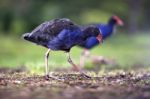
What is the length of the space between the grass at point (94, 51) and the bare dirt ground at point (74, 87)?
7122 mm

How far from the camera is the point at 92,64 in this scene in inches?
739

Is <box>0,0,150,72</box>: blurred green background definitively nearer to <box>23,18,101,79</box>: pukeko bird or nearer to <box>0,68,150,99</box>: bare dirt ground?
<box>23,18,101,79</box>: pukeko bird

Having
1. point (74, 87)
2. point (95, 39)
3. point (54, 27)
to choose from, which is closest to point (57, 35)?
point (54, 27)

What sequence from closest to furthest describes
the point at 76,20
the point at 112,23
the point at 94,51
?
the point at 112,23 < the point at 94,51 < the point at 76,20

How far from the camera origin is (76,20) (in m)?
35.0

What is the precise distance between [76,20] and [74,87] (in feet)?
80.9

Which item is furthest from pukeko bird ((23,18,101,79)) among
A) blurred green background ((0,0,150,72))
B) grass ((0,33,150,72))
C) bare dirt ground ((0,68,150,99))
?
blurred green background ((0,0,150,72))

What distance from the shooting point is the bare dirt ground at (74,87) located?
945 centimetres

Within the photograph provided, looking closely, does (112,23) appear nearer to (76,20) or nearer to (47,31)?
(47,31)

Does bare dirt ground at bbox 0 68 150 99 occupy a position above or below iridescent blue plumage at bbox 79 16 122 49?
below

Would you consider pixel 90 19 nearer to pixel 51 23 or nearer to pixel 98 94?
pixel 51 23

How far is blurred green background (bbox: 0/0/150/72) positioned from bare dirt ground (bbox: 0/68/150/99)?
10823mm

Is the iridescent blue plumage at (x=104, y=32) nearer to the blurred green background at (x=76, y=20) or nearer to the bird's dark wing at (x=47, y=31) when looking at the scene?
the blurred green background at (x=76, y=20)

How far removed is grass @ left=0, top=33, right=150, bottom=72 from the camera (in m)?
21.7
